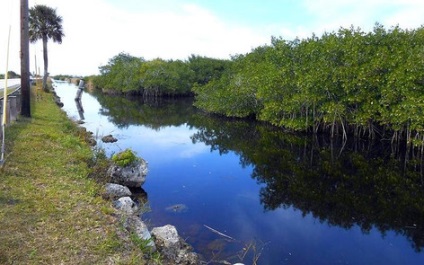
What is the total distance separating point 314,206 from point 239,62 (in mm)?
33150

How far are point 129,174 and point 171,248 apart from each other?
478cm

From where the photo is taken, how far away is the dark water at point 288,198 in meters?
7.79

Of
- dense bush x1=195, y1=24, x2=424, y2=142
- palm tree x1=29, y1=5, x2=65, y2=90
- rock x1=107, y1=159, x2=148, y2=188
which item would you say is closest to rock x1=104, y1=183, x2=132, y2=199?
rock x1=107, y1=159, x2=148, y2=188

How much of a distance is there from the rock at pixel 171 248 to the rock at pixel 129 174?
167 inches

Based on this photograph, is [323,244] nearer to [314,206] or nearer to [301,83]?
[314,206]

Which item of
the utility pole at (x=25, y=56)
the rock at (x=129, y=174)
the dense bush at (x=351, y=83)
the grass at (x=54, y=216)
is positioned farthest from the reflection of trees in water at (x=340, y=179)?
the utility pole at (x=25, y=56)

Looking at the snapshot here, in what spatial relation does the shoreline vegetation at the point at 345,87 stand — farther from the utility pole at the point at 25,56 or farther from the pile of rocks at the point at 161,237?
the utility pole at the point at 25,56

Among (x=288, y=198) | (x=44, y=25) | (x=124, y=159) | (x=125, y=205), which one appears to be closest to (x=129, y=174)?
(x=124, y=159)

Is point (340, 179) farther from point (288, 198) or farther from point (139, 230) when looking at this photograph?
point (139, 230)

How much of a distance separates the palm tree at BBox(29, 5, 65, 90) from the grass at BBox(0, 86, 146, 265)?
1178 inches

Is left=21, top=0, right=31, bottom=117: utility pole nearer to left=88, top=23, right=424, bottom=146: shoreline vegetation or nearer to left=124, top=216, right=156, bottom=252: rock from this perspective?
left=124, top=216, right=156, bottom=252: rock

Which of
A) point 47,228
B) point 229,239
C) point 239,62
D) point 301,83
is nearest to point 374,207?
point 229,239

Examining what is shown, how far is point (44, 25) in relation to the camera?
35.2 metres

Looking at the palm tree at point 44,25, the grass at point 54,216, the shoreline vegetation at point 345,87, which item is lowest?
the grass at point 54,216
